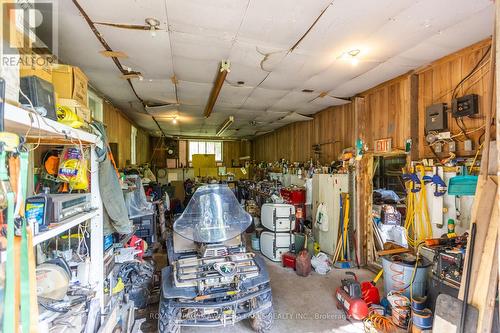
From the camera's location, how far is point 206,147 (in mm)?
11539

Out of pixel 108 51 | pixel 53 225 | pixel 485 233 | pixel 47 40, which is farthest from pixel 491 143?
pixel 47 40

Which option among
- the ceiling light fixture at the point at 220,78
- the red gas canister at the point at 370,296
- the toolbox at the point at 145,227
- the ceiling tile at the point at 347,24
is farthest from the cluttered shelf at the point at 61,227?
the red gas canister at the point at 370,296

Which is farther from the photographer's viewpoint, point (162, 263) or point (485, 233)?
point (162, 263)

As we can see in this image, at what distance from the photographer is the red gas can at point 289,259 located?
13.8ft

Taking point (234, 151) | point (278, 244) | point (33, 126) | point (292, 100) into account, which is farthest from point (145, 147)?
point (33, 126)

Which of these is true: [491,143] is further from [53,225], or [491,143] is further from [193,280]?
[53,225]

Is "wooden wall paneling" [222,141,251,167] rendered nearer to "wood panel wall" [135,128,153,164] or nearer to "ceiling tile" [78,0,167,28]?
"wood panel wall" [135,128,153,164]

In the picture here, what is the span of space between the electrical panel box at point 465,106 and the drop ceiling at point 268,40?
0.56m

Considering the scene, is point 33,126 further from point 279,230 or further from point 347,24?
point 279,230

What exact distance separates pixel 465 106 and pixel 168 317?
366 centimetres

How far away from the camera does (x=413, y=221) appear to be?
3.39 m

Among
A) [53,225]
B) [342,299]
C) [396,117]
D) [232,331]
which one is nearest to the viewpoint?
[53,225]

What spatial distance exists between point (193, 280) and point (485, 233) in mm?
2304

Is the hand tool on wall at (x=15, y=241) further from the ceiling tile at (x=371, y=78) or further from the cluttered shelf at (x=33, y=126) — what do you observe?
the ceiling tile at (x=371, y=78)
